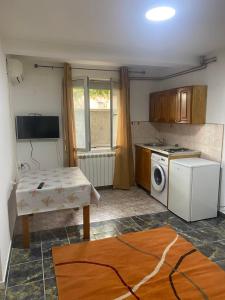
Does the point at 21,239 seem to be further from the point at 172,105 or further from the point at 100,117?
the point at 172,105

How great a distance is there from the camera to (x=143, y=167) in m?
4.62

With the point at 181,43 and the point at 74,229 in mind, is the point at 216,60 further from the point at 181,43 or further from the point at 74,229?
the point at 74,229

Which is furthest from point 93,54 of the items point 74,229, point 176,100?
point 74,229

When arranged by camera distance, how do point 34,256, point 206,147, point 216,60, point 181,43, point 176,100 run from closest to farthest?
point 34,256 → point 181,43 → point 216,60 → point 206,147 → point 176,100

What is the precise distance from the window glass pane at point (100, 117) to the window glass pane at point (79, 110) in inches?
9.0

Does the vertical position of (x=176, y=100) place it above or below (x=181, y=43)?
below

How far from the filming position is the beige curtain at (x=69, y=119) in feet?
13.6

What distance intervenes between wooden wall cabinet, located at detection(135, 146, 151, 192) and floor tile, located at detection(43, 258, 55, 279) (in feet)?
8.15

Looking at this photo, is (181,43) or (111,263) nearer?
(111,263)

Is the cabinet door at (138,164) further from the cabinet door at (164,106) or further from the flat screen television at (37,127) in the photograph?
the flat screen television at (37,127)

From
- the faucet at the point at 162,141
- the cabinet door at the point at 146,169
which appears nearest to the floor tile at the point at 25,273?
the cabinet door at the point at 146,169

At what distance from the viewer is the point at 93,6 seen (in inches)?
79.7

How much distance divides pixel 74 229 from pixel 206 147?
8.01 ft

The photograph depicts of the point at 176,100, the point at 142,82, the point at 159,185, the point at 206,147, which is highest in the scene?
the point at 142,82
